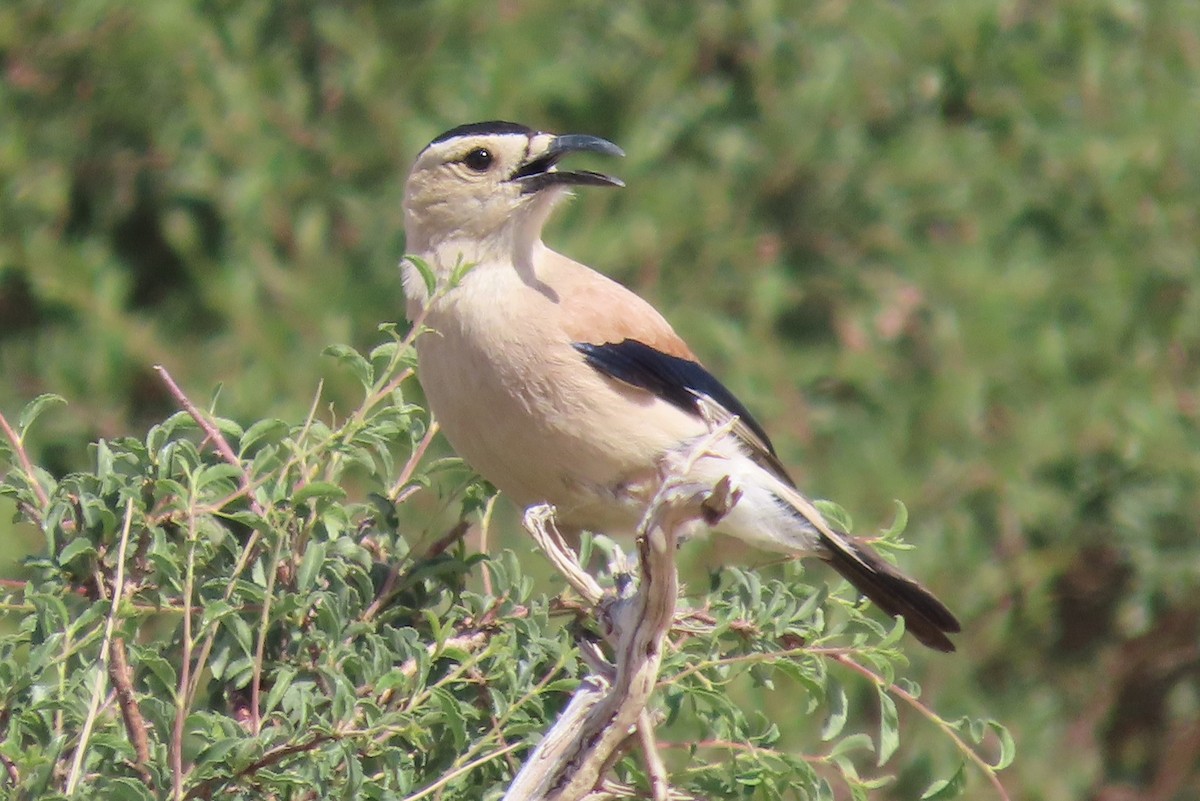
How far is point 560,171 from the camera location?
4.79 metres

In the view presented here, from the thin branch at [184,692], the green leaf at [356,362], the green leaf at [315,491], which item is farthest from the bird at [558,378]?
the thin branch at [184,692]

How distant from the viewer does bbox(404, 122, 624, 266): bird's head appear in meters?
4.75

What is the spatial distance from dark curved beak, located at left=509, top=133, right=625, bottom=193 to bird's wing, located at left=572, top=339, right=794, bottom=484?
Answer: 0.44 m

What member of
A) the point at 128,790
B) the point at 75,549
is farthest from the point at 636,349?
the point at 128,790

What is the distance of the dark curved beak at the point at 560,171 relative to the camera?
4.62m

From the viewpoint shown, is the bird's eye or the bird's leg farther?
the bird's eye

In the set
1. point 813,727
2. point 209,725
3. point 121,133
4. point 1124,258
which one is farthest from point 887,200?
point 209,725

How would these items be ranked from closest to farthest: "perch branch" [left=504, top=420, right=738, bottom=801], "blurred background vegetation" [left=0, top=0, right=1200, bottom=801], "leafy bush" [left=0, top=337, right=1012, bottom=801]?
"leafy bush" [left=0, top=337, right=1012, bottom=801] < "perch branch" [left=504, top=420, right=738, bottom=801] < "blurred background vegetation" [left=0, top=0, right=1200, bottom=801]

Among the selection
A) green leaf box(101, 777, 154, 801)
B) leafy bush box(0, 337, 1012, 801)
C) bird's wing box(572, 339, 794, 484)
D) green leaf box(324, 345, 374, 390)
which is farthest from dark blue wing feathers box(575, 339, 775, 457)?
green leaf box(101, 777, 154, 801)

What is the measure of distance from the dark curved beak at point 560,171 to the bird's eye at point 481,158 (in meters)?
0.09

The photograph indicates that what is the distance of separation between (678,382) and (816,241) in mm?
2934

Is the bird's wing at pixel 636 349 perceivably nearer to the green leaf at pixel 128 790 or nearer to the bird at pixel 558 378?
the bird at pixel 558 378

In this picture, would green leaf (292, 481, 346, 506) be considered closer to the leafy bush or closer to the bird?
the leafy bush

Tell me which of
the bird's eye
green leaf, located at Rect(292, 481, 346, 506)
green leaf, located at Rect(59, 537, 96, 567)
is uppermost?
the bird's eye
